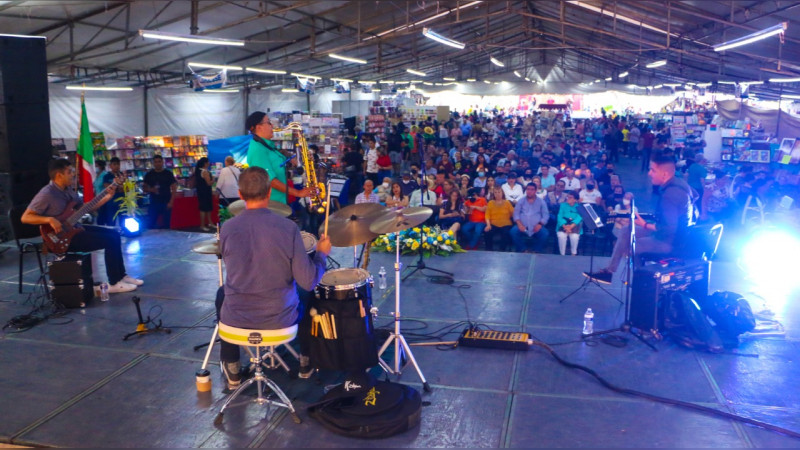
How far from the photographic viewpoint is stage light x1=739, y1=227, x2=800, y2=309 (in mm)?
6325

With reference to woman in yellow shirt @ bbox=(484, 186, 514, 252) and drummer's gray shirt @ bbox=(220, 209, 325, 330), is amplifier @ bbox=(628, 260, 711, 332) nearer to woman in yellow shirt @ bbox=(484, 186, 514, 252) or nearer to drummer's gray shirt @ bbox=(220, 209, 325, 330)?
drummer's gray shirt @ bbox=(220, 209, 325, 330)

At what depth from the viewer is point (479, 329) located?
5.30m

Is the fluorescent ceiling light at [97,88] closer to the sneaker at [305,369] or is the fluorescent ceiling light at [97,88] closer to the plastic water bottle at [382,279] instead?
the plastic water bottle at [382,279]

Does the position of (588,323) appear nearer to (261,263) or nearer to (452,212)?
(261,263)

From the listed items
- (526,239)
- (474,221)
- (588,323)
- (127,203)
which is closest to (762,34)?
(526,239)

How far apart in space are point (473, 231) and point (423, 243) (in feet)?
7.39

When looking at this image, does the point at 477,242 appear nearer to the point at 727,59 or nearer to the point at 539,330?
the point at 539,330

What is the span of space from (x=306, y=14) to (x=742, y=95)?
40.4 feet

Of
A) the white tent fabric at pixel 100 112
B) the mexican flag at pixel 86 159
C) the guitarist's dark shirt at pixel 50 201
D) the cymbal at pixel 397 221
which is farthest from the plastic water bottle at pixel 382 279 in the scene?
the white tent fabric at pixel 100 112

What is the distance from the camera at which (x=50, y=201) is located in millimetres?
5824

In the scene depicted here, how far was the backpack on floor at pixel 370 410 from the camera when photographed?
3.65 meters

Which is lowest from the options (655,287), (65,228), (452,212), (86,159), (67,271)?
(67,271)

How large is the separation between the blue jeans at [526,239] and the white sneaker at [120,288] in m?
5.38

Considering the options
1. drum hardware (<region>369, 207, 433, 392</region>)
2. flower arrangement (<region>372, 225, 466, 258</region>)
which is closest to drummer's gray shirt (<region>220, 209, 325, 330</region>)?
drum hardware (<region>369, 207, 433, 392</region>)
